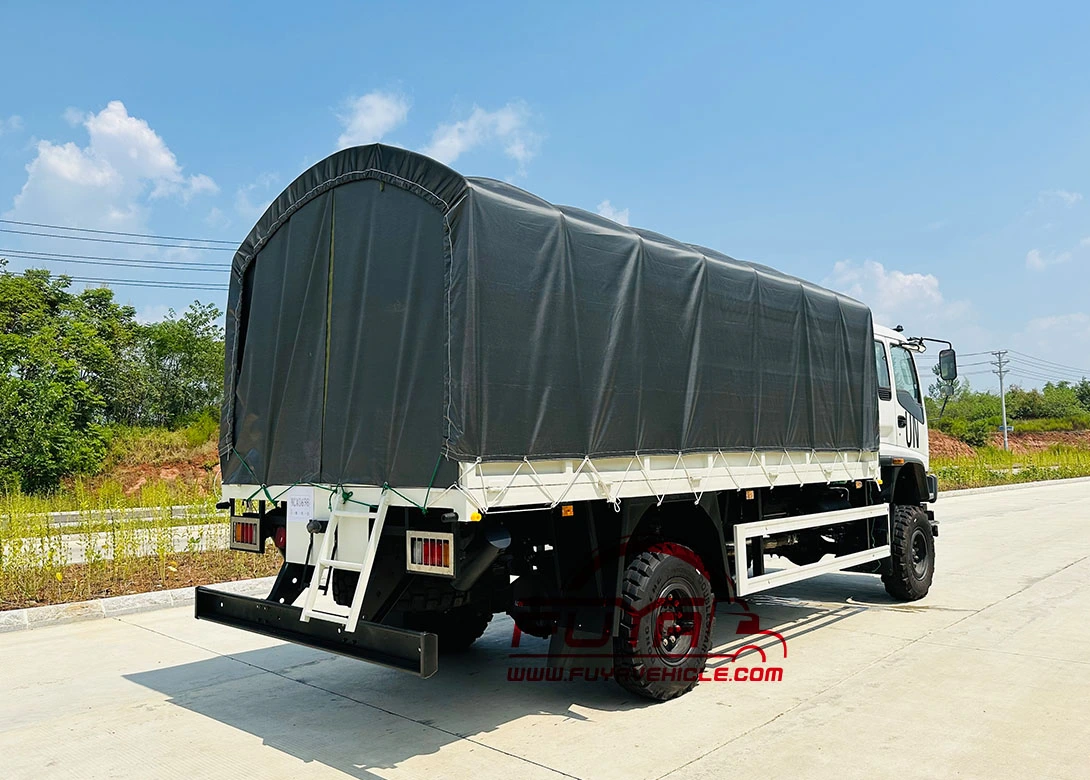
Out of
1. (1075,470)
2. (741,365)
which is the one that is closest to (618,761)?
(741,365)

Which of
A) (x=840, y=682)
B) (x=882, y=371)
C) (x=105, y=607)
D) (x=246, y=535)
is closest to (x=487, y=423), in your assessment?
(x=246, y=535)

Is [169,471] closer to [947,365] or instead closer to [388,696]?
[388,696]

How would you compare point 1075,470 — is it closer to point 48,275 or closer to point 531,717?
point 531,717

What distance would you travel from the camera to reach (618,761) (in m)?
4.31

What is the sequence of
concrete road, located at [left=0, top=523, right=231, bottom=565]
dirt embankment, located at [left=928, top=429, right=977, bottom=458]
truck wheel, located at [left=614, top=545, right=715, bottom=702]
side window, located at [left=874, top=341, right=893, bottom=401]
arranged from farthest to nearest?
1. dirt embankment, located at [left=928, top=429, right=977, bottom=458]
2. concrete road, located at [left=0, top=523, right=231, bottom=565]
3. side window, located at [left=874, top=341, right=893, bottom=401]
4. truck wheel, located at [left=614, top=545, right=715, bottom=702]

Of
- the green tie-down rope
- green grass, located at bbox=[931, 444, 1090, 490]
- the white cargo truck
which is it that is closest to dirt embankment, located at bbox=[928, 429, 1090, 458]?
green grass, located at bbox=[931, 444, 1090, 490]

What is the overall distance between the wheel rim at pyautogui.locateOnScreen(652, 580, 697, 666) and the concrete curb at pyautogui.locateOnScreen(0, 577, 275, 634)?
4.86m

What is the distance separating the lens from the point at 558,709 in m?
5.31

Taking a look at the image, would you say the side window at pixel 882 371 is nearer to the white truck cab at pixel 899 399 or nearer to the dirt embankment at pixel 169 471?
the white truck cab at pixel 899 399

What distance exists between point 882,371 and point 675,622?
469 cm

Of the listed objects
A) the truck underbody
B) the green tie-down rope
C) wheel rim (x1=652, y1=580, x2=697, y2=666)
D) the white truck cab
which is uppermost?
the white truck cab

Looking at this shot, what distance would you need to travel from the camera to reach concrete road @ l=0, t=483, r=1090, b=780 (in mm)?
4312

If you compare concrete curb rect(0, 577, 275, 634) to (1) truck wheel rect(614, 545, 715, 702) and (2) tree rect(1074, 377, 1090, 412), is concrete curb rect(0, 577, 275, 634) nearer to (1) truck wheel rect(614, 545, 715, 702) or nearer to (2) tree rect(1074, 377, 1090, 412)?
(1) truck wheel rect(614, 545, 715, 702)

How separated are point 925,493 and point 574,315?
6.11 m
